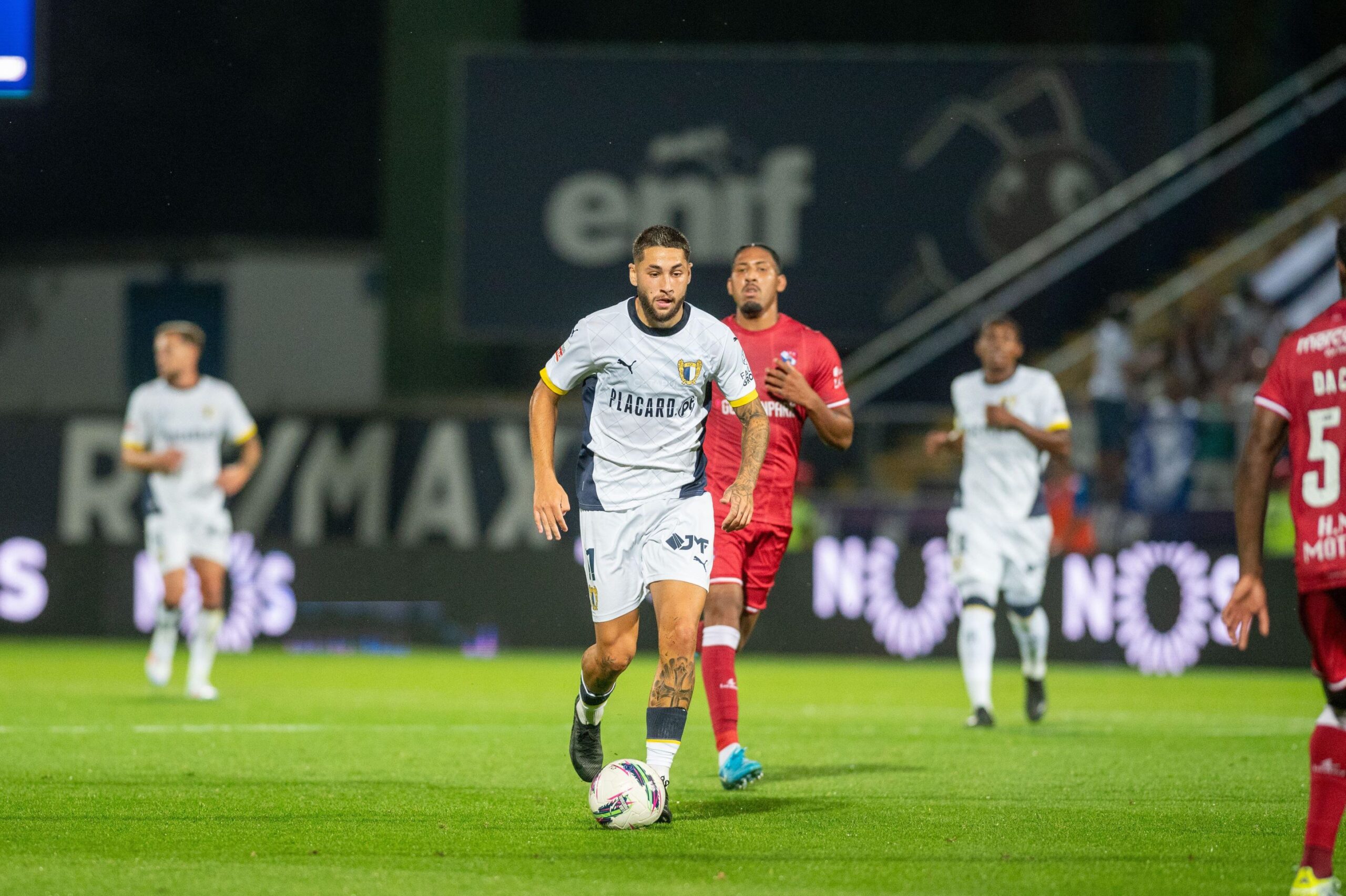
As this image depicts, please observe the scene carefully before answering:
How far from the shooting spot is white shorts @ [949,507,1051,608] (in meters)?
11.2

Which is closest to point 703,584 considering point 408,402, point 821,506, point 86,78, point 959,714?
point 959,714

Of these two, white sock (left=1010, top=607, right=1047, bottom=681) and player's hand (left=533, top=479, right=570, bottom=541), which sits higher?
player's hand (left=533, top=479, right=570, bottom=541)

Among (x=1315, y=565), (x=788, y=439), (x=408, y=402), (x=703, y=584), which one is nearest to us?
(x=1315, y=565)

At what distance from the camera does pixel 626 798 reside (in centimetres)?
670

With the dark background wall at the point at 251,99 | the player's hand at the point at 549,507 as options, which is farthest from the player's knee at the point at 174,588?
the dark background wall at the point at 251,99

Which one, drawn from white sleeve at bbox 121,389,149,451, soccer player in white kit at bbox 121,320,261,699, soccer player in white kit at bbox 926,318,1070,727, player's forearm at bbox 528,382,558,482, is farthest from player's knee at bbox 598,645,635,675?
white sleeve at bbox 121,389,149,451

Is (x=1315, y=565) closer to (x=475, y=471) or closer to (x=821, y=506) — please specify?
(x=821, y=506)

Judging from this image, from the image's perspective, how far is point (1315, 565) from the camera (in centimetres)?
536

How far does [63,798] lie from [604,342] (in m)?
2.87

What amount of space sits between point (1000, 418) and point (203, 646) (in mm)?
5520

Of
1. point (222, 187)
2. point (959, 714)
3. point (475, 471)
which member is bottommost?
point (959, 714)

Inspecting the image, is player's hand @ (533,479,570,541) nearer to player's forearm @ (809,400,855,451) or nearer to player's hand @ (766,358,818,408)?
player's hand @ (766,358,818,408)

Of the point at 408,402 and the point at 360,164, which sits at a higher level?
the point at 360,164

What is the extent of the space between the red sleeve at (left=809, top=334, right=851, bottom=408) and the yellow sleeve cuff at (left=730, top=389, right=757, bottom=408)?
1.22 metres
